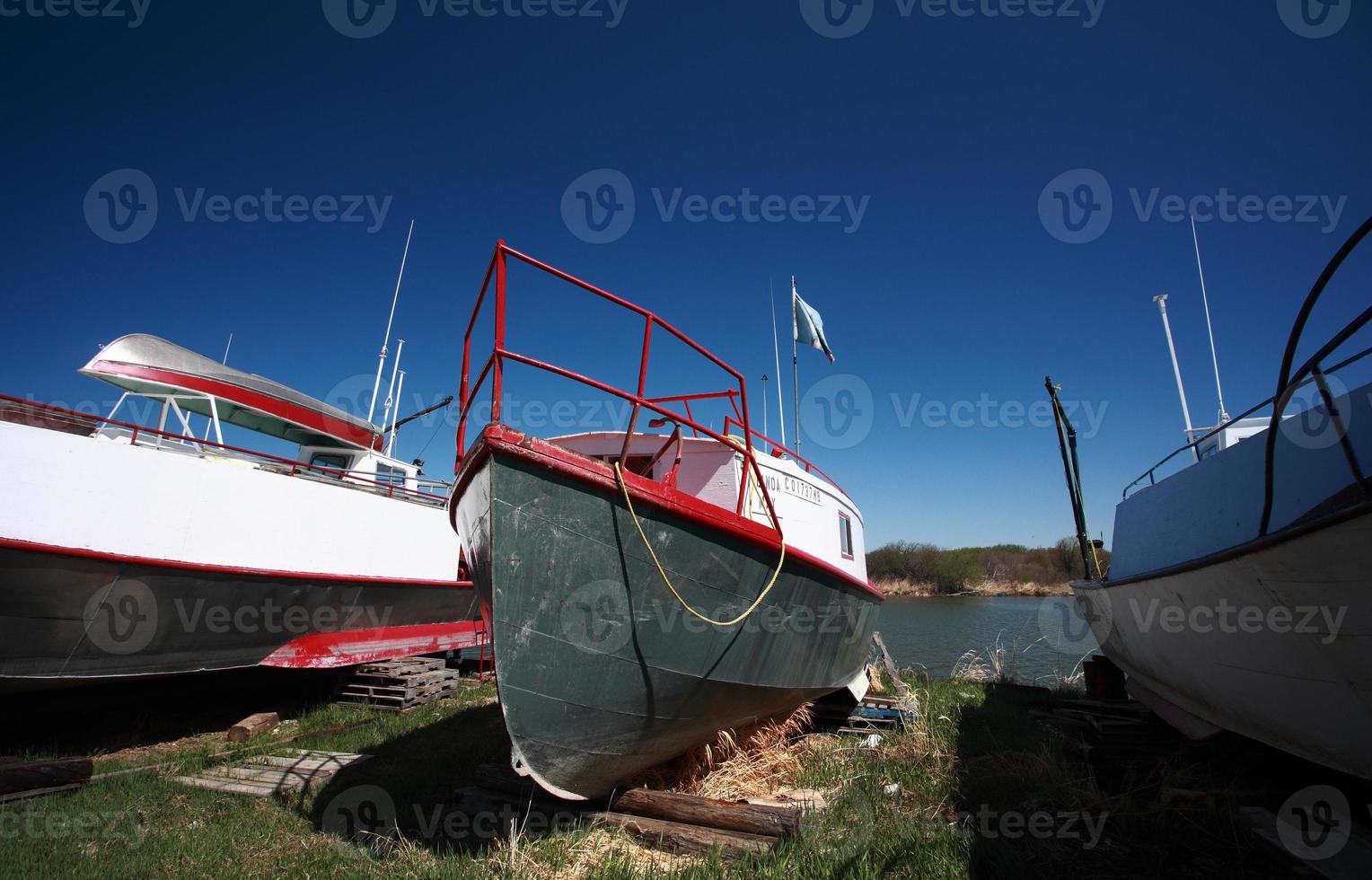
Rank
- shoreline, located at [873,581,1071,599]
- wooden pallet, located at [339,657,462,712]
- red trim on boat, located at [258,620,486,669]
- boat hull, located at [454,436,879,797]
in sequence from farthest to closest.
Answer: shoreline, located at [873,581,1071,599], wooden pallet, located at [339,657,462,712], red trim on boat, located at [258,620,486,669], boat hull, located at [454,436,879,797]

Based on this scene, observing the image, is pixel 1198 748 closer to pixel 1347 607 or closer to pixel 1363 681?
pixel 1363 681

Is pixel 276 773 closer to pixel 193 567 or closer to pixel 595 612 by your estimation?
pixel 193 567

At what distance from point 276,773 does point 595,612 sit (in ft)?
13.9

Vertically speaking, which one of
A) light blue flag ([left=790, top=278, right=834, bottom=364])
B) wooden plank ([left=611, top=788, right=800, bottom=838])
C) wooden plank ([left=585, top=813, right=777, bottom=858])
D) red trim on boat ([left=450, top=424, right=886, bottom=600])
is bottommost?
wooden plank ([left=585, top=813, right=777, bottom=858])

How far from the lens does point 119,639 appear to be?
6.76 metres

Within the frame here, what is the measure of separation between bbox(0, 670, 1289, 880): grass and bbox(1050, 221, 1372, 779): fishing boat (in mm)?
900

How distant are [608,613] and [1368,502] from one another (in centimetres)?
401

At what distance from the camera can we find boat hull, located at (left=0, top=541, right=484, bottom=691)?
616 centimetres

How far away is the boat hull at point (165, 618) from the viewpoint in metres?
6.16

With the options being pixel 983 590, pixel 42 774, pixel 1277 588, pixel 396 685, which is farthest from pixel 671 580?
pixel 983 590

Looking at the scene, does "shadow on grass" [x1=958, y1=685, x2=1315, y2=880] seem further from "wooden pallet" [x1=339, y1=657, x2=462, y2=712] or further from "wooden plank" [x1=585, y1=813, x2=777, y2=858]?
"wooden pallet" [x1=339, y1=657, x2=462, y2=712]

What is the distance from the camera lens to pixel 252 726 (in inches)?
284

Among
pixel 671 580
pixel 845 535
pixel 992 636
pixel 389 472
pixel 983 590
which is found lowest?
pixel 992 636

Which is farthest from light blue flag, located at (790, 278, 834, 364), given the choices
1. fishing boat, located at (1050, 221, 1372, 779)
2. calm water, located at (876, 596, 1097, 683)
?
calm water, located at (876, 596, 1097, 683)
